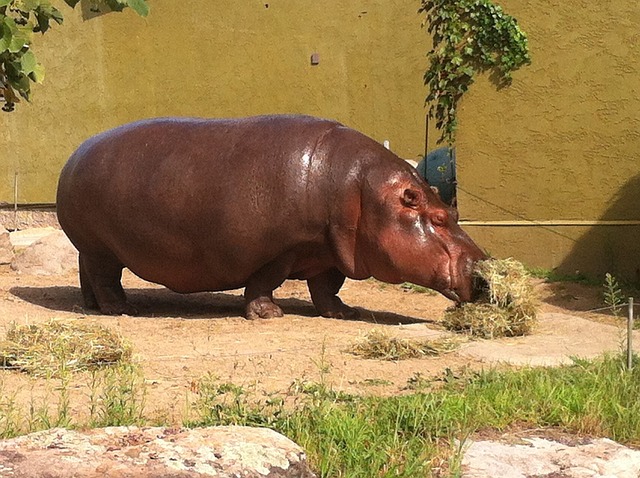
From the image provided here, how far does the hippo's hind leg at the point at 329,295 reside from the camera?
25.7 feet

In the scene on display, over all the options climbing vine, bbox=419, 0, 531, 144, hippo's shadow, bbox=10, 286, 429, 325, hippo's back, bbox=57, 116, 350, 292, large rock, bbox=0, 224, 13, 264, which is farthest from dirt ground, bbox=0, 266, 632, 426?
climbing vine, bbox=419, 0, 531, 144

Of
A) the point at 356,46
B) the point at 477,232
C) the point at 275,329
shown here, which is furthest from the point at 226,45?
the point at 275,329

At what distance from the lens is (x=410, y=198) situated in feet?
23.9

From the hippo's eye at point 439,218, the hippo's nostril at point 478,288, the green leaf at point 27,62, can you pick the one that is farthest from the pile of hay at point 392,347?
the green leaf at point 27,62

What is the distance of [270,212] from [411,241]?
1057mm

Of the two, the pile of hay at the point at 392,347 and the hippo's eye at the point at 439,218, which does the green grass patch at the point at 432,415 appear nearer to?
the pile of hay at the point at 392,347

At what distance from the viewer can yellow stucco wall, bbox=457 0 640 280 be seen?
9711mm

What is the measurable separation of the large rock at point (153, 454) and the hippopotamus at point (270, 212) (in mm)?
4035

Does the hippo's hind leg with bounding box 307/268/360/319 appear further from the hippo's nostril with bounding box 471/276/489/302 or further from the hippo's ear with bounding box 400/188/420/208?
the hippo's nostril with bounding box 471/276/489/302

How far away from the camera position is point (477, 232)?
34.6ft

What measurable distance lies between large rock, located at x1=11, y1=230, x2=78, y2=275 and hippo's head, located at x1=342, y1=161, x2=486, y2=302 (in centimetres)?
462

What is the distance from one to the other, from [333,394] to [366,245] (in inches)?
119

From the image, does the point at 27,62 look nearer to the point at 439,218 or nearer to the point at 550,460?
the point at 550,460

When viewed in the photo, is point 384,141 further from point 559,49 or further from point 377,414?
point 377,414
